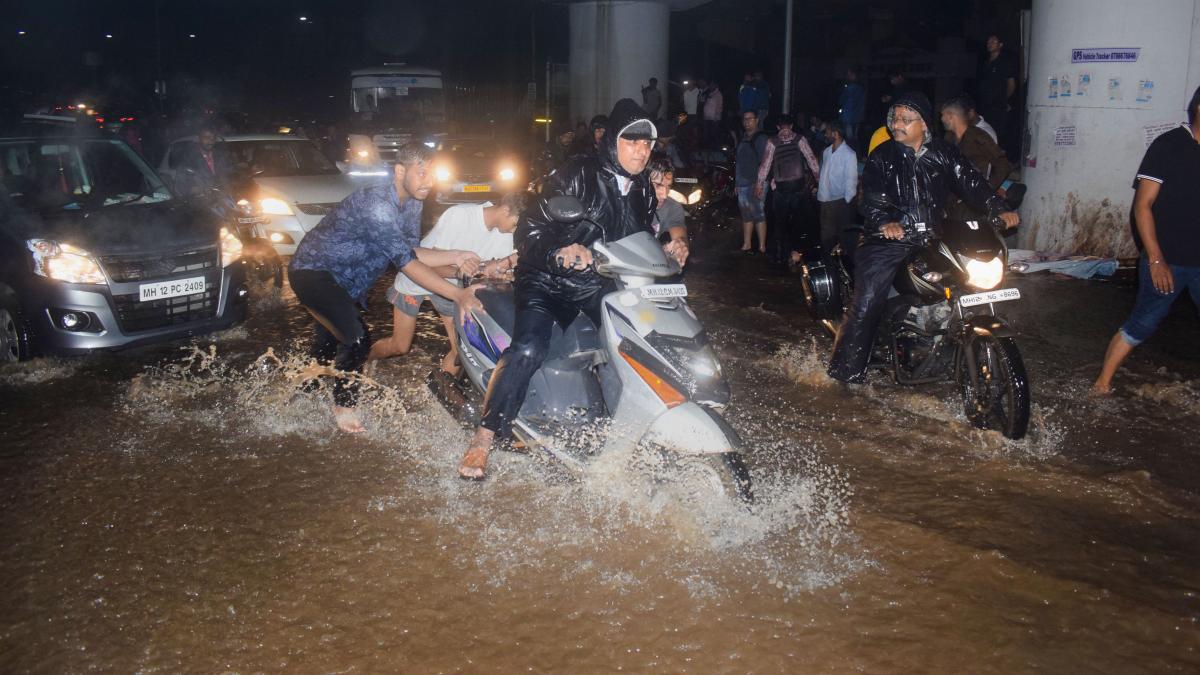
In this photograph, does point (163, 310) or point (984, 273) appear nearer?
point (984, 273)

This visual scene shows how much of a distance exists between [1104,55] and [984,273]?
21.6 feet

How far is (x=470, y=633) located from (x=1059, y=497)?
2.89 meters

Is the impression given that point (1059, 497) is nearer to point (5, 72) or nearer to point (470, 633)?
point (470, 633)

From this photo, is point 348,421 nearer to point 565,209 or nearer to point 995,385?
point 565,209

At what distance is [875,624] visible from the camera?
3357mm

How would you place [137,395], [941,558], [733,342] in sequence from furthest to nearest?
[733,342] → [137,395] → [941,558]

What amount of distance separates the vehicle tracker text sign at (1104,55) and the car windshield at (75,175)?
373 inches

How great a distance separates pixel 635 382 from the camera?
4000mm

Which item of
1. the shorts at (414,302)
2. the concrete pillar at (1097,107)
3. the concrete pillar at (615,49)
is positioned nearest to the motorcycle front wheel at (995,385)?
the shorts at (414,302)

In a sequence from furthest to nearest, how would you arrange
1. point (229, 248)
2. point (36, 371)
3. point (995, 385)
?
point (229, 248)
point (36, 371)
point (995, 385)

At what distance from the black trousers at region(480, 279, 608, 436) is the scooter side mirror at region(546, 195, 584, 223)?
515 millimetres

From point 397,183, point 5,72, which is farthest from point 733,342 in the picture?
point 5,72

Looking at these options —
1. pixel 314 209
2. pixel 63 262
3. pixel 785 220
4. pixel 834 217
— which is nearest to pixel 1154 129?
pixel 834 217

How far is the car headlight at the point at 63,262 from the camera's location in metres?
6.46
